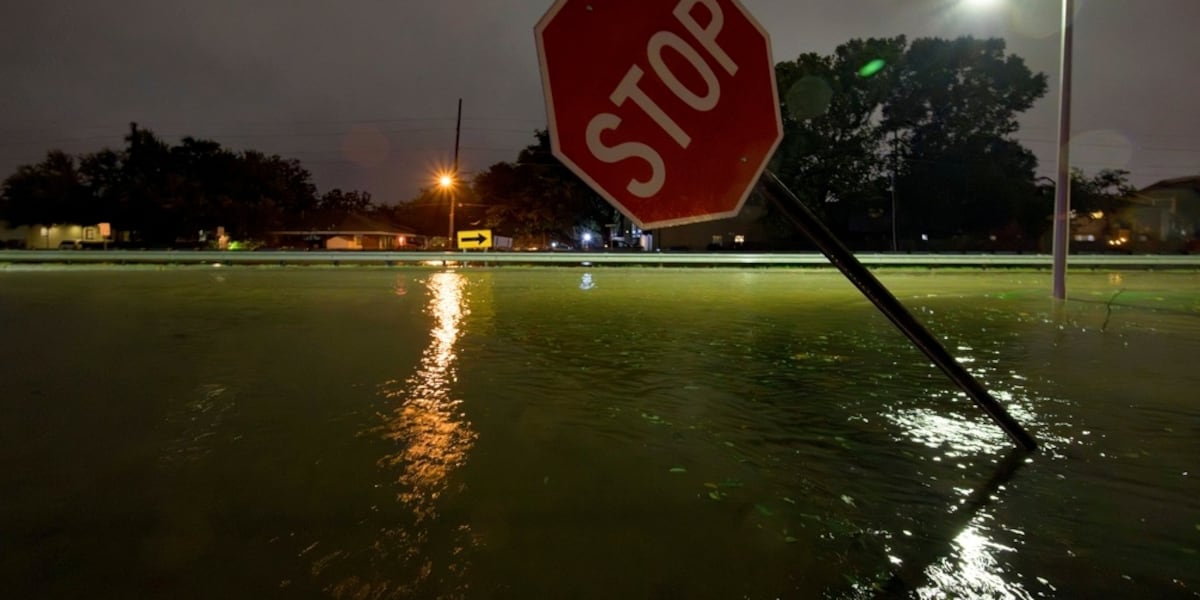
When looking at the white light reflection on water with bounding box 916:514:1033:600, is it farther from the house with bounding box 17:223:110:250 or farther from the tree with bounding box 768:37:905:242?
the house with bounding box 17:223:110:250

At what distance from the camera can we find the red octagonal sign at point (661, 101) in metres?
1.90

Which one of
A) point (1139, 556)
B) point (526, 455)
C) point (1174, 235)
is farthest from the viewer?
point (1174, 235)

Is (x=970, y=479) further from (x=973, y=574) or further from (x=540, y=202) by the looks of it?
(x=540, y=202)

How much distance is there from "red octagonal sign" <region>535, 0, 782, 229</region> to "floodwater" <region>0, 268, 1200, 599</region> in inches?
56.4

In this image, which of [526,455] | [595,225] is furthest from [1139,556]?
[595,225]

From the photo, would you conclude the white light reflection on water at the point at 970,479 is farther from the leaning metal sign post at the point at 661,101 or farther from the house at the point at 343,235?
the house at the point at 343,235

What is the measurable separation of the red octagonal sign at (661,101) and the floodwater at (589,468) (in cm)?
143

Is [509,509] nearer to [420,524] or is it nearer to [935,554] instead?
[420,524]

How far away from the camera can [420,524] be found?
3.24 m

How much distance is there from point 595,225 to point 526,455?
53.6m

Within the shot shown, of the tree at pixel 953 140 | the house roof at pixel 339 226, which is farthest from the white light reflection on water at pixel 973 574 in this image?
the house roof at pixel 339 226

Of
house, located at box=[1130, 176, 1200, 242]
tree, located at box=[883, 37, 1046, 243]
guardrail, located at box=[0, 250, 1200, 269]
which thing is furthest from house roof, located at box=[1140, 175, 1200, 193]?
guardrail, located at box=[0, 250, 1200, 269]

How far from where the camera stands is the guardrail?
98.0ft

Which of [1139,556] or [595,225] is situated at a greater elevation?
[595,225]
